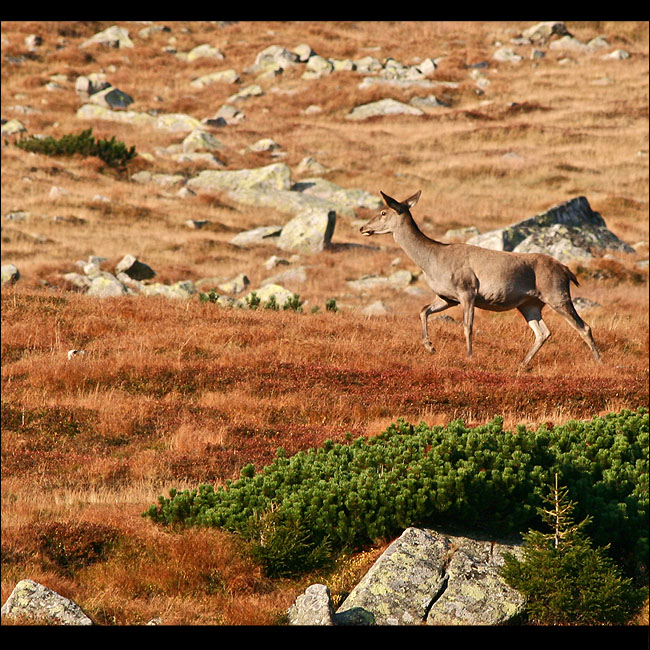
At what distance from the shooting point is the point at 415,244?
16.6 metres

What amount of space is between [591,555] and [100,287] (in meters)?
19.4

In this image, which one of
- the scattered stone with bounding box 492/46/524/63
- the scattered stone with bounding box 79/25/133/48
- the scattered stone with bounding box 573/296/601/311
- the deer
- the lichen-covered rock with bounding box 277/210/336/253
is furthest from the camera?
the scattered stone with bounding box 492/46/524/63

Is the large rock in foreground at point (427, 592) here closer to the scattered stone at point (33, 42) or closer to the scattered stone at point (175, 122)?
the scattered stone at point (175, 122)

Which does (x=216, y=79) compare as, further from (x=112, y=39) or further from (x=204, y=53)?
(x=112, y=39)

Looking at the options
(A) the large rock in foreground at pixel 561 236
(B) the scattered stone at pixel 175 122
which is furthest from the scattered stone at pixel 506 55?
(A) the large rock in foreground at pixel 561 236

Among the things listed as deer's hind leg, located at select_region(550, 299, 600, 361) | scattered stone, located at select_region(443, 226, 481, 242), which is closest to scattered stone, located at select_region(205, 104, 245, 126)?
scattered stone, located at select_region(443, 226, 481, 242)

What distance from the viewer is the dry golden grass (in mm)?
8461

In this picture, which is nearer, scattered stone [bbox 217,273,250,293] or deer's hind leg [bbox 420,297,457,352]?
deer's hind leg [bbox 420,297,457,352]

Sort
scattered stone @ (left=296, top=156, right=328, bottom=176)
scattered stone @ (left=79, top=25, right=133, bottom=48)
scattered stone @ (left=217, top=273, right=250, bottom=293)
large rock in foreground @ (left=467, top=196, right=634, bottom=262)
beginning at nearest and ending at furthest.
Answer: scattered stone @ (left=217, top=273, right=250, bottom=293), large rock in foreground @ (left=467, top=196, right=634, bottom=262), scattered stone @ (left=296, top=156, right=328, bottom=176), scattered stone @ (left=79, top=25, right=133, bottom=48)

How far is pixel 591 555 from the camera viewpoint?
7.93 metres

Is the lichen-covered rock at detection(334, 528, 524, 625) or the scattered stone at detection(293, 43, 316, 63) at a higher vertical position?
the scattered stone at detection(293, 43, 316, 63)

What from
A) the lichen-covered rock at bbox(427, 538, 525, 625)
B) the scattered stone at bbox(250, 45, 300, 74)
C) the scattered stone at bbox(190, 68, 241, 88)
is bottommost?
the lichen-covered rock at bbox(427, 538, 525, 625)

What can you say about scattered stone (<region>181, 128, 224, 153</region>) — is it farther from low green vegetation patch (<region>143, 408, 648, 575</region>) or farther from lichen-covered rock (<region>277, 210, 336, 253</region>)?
low green vegetation patch (<region>143, 408, 648, 575</region>)

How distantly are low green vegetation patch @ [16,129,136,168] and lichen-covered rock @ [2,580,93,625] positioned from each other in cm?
4206
